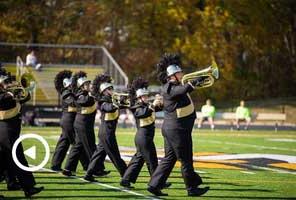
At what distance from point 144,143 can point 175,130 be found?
1.14 metres

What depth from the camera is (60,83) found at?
15688 millimetres

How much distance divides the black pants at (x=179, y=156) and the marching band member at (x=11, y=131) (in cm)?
184

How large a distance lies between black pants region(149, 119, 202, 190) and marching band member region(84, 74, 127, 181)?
1769mm

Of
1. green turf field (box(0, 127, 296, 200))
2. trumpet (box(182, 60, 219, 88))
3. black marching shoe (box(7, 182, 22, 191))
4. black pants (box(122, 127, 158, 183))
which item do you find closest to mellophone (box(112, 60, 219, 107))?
trumpet (box(182, 60, 219, 88))

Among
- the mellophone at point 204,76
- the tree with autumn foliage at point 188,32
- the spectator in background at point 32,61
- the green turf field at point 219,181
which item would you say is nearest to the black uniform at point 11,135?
the green turf field at point 219,181

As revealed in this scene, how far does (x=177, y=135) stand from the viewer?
37.2ft

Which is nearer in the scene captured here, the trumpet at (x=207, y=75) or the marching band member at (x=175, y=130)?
the trumpet at (x=207, y=75)

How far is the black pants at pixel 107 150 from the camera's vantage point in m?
13.2

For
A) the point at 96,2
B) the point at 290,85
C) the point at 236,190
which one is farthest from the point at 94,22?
the point at 236,190

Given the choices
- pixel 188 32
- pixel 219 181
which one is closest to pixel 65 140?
pixel 219 181

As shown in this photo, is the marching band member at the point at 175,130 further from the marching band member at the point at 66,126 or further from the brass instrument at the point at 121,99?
the marching band member at the point at 66,126

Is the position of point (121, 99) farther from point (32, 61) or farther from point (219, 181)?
point (32, 61)

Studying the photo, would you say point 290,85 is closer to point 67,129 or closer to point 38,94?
point 38,94

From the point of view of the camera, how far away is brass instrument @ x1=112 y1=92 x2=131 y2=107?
13160 millimetres
